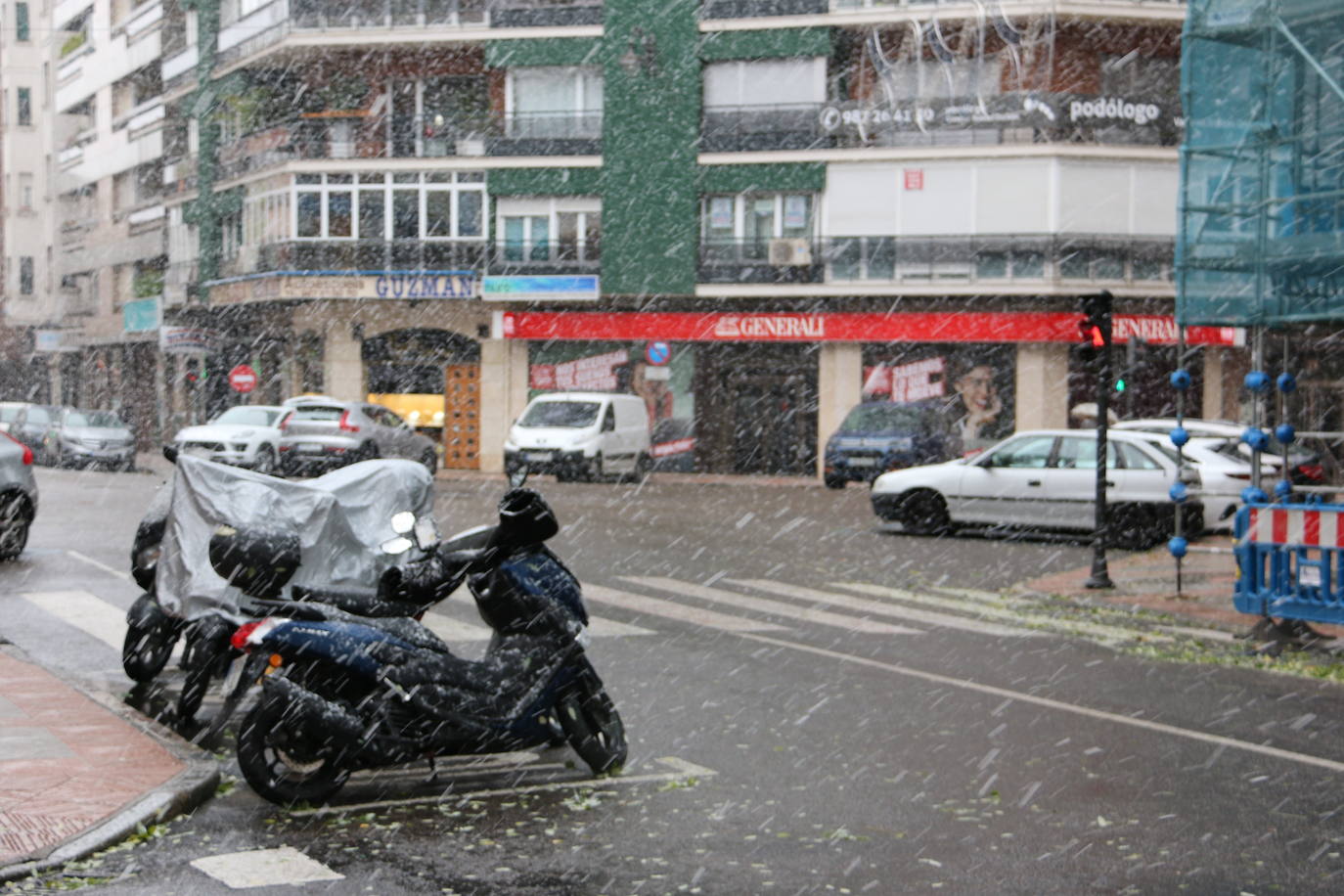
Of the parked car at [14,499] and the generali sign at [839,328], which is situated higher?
the generali sign at [839,328]

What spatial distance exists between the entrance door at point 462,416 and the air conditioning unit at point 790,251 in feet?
28.3

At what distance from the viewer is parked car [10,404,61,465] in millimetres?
37562

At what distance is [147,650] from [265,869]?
149 inches

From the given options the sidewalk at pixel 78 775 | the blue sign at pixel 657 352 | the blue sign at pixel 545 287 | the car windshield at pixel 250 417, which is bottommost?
the sidewalk at pixel 78 775

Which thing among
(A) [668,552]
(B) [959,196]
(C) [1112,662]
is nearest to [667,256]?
(B) [959,196]

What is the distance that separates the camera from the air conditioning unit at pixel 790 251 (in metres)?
38.7

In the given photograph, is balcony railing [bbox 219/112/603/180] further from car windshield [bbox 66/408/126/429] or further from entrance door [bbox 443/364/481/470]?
car windshield [bbox 66/408/126/429]

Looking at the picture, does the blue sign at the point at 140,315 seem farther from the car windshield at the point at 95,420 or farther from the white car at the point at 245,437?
the white car at the point at 245,437

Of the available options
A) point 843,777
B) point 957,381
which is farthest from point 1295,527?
point 957,381

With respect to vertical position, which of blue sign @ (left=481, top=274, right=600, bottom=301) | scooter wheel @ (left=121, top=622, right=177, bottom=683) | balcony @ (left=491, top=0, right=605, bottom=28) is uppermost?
balcony @ (left=491, top=0, right=605, bottom=28)

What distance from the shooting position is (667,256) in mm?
39875

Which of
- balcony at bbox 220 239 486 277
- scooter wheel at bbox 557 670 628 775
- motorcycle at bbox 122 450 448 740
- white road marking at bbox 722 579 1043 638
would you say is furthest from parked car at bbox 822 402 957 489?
scooter wheel at bbox 557 670 628 775

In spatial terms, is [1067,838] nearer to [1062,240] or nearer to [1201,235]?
[1201,235]

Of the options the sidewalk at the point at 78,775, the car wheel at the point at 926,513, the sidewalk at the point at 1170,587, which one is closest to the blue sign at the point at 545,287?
the car wheel at the point at 926,513
